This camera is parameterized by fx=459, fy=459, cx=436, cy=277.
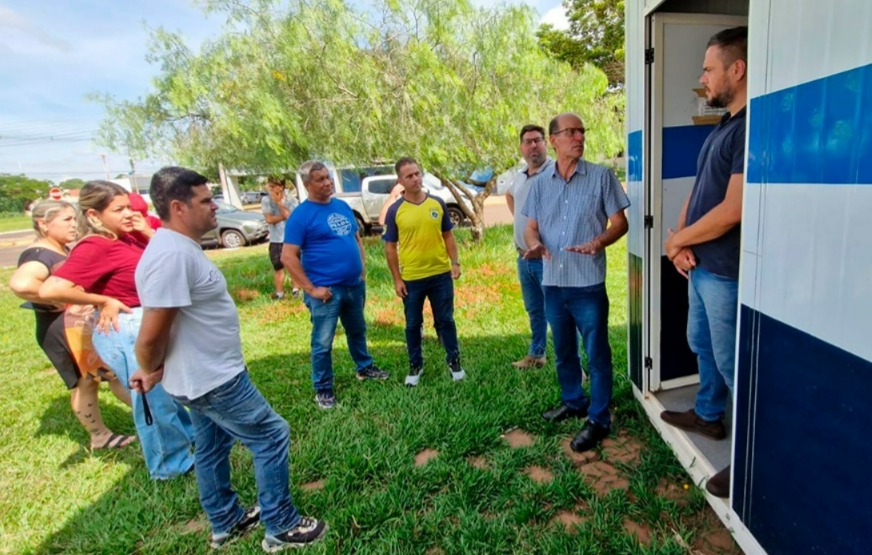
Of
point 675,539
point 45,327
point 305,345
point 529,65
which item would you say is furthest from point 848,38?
point 529,65

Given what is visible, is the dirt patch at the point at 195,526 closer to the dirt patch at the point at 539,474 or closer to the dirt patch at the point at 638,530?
the dirt patch at the point at 539,474

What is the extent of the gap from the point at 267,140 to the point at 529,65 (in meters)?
4.14

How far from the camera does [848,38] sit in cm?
123

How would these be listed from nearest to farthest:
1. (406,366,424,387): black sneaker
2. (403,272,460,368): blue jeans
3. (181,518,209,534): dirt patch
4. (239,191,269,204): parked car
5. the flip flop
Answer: (181,518,209,534): dirt patch < the flip flop < (403,272,460,368): blue jeans < (406,366,424,387): black sneaker < (239,191,269,204): parked car

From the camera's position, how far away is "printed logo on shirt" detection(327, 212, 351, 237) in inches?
135

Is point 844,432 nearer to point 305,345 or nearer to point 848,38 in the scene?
point 848,38

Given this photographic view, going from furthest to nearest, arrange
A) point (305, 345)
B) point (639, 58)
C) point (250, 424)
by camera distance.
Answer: point (305, 345) → point (639, 58) → point (250, 424)

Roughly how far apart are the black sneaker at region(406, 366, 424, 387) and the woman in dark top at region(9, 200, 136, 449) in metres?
2.04

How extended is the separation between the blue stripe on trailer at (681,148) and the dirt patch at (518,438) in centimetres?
183

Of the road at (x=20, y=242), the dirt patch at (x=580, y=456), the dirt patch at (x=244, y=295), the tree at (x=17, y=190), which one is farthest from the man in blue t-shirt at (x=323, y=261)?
the tree at (x=17, y=190)

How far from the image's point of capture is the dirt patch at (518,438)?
2887 millimetres

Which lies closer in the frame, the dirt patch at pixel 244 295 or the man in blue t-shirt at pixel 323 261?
the man in blue t-shirt at pixel 323 261

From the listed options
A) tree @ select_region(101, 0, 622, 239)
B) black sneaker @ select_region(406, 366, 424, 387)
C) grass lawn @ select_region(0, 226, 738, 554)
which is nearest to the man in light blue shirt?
grass lawn @ select_region(0, 226, 738, 554)

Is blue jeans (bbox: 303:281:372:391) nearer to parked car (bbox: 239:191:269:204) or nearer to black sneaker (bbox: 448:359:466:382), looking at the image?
black sneaker (bbox: 448:359:466:382)
